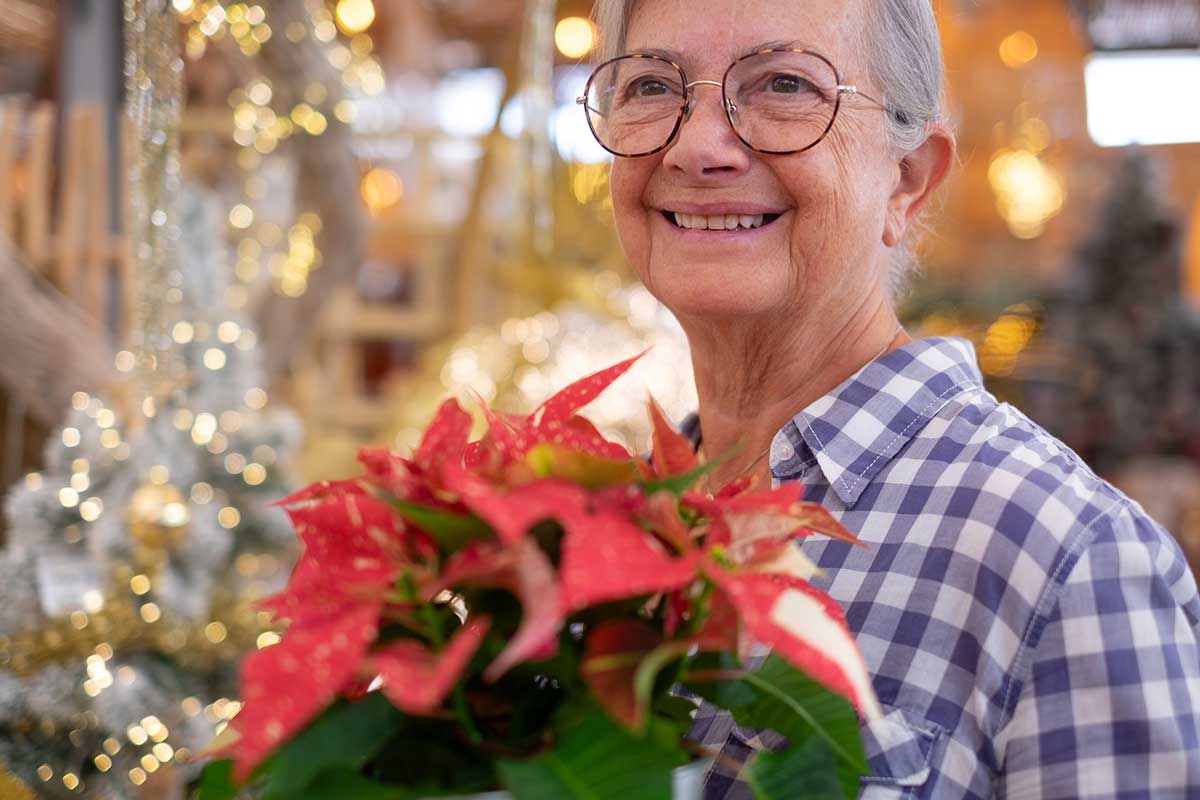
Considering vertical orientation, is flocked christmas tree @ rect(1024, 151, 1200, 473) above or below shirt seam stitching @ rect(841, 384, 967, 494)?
below

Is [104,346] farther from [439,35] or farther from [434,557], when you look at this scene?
[439,35]

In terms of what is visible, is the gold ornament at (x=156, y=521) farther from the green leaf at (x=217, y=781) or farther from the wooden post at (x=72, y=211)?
the green leaf at (x=217, y=781)

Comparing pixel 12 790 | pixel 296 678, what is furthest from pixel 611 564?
pixel 12 790

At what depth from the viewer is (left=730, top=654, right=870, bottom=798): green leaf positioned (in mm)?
640

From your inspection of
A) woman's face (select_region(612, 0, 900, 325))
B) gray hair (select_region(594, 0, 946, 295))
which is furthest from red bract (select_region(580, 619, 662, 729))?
gray hair (select_region(594, 0, 946, 295))

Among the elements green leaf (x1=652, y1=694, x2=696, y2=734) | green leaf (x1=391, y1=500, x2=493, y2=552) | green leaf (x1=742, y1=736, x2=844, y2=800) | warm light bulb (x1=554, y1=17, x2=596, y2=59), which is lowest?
green leaf (x1=742, y1=736, x2=844, y2=800)

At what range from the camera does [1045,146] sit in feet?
20.4

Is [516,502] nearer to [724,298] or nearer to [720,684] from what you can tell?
[720,684]

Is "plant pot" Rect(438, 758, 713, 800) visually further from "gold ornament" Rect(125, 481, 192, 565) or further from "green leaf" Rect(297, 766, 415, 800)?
"gold ornament" Rect(125, 481, 192, 565)

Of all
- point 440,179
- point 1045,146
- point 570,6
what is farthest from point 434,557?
point 1045,146

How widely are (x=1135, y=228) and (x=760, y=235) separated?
4.86 metres

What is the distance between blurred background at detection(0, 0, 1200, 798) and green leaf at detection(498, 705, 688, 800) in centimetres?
40

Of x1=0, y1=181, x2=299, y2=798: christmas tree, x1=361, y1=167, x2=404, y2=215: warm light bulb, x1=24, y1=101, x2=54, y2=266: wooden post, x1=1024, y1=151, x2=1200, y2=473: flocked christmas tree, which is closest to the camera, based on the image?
x1=0, y1=181, x2=299, y2=798: christmas tree

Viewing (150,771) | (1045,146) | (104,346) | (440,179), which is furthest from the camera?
(1045,146)
